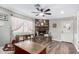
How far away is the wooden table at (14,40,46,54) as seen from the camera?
179cm

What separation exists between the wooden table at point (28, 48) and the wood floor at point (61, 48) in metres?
0.12

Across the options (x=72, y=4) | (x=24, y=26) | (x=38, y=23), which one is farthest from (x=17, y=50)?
(x=72, y=4)

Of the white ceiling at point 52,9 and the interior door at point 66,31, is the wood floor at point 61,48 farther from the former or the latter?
the white ceiling at point 52,9

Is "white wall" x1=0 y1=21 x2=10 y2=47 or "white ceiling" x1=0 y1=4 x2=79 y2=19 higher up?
"white ceiling" x1=0 y1=4 x2=79 y2=19

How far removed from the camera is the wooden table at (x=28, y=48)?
1791 millimetres

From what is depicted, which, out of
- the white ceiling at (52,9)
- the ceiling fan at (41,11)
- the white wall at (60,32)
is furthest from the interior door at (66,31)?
Answer: the ceiling fan at (41,11)

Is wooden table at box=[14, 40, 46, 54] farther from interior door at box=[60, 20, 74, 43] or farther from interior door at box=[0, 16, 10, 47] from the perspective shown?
interior door at box=[60, 20, 74, 43]

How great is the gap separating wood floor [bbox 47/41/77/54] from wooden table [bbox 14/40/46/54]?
0.12 meters

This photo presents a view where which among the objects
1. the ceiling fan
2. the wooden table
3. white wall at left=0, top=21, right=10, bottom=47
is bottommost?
the wooden table

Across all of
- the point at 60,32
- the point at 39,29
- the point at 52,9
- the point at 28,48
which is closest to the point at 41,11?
the point at 52,9

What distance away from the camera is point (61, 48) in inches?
70.7

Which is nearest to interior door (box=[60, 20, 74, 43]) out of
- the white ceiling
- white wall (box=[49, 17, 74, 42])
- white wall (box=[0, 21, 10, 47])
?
white wall (box=[49, 17, 74, 42])

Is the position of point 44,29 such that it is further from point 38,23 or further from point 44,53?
point 44,53

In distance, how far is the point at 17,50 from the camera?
1801mm
